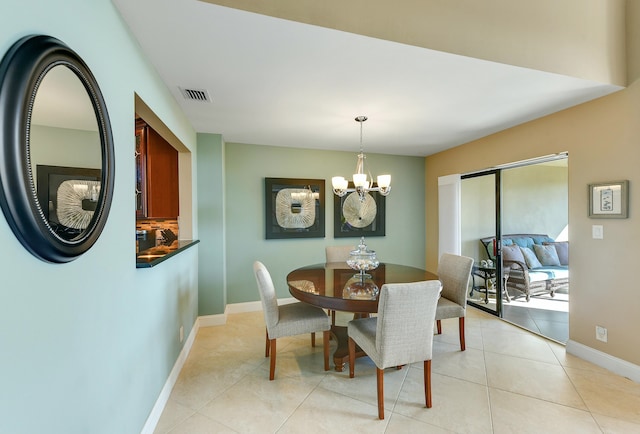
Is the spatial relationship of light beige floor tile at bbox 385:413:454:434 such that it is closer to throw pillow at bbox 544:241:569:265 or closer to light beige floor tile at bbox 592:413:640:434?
light beige floor tile at bbox 592:413:640:434

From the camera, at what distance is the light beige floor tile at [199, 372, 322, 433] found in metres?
1.84

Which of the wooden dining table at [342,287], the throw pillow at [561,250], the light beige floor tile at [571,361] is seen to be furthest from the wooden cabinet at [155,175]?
the throw pillow at [561,250]

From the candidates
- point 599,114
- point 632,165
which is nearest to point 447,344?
point 632,165

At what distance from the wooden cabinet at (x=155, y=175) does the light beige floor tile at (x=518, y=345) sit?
12.2 ft

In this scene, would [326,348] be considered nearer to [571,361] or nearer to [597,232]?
[571,361]

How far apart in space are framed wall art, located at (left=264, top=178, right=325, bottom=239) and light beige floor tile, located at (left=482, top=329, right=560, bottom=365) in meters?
2.47

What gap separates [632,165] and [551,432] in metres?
2.18

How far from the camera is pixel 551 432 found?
173cm

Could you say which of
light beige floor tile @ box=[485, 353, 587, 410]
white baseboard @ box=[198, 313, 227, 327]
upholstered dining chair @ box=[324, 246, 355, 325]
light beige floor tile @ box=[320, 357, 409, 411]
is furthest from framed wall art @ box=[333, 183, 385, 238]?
light beige floor tile @ box=[485, 353, 587, 410]

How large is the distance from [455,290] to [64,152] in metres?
3.09

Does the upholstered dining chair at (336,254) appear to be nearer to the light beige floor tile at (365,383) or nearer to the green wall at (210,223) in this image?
the light beige floor tile at (365,383)

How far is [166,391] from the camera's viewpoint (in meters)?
2.06

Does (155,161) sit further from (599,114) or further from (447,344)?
(599,114)

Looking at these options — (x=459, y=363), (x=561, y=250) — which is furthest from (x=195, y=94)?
(x=561, y=250)
